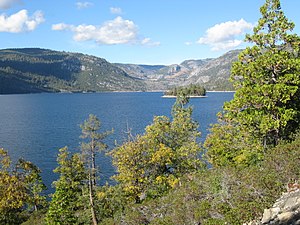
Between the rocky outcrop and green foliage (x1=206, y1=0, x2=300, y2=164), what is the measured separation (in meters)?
7.44

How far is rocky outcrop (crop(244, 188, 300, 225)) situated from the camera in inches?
403

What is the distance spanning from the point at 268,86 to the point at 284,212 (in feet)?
32.9

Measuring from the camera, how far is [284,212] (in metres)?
10.8

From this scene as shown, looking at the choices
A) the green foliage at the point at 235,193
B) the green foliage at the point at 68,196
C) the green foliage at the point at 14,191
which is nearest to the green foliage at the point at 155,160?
the green foliage at the point at 68,196

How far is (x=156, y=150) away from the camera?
110 feet

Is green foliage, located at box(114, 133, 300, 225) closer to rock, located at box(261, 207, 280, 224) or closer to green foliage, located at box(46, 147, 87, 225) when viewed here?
rock, located at box(261, 207, 280, 224)

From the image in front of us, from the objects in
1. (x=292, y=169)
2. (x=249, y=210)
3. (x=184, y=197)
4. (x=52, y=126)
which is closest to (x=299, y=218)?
(x=249, y=210)

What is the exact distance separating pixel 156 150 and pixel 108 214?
320 inches

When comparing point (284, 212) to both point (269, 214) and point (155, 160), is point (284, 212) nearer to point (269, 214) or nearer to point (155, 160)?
point (269, 214)

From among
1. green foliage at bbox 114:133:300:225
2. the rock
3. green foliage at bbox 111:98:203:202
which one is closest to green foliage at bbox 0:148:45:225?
green foliage at bbox 111:98:203:202

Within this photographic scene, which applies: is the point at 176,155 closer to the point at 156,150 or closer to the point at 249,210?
the point at 156,150

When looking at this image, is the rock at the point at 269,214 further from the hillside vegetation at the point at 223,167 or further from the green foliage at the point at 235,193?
the green foliage at the point at 235,193

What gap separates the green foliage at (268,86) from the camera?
19172 millimetres

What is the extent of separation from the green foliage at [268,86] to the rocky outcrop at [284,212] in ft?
24.4
